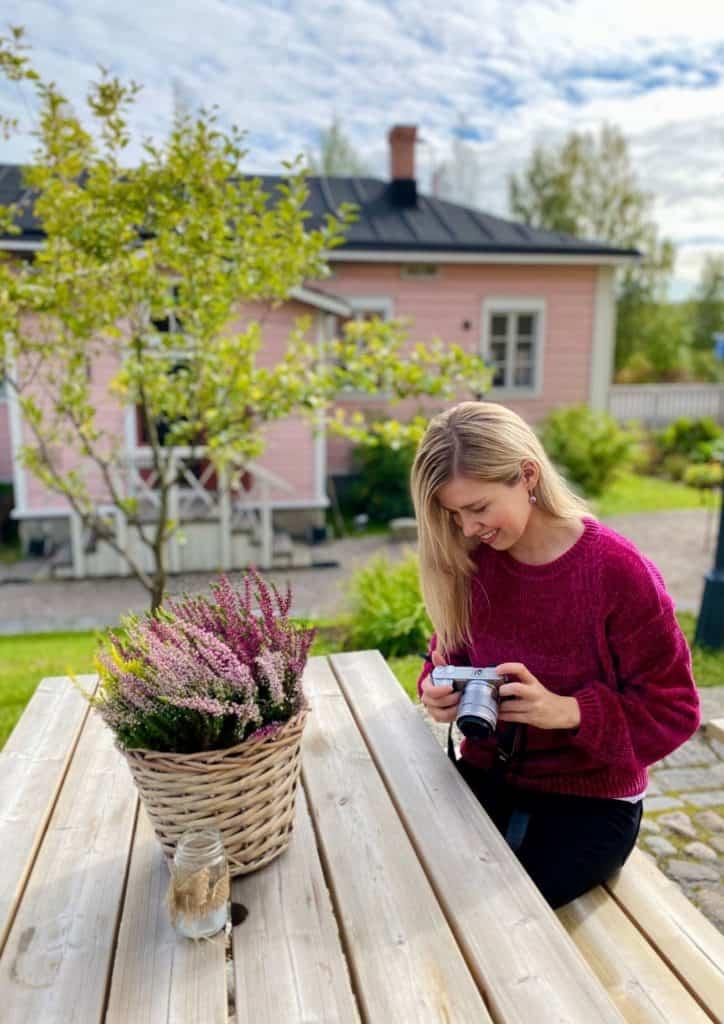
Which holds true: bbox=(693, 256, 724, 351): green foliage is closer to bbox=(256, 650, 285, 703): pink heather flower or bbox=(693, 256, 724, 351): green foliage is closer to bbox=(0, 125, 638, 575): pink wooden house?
bbox=(0, 125, 638, 575): pink wooden house

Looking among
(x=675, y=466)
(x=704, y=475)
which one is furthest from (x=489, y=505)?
(x=675, y=466)

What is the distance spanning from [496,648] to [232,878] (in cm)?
91

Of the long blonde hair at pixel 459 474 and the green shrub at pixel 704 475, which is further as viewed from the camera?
the green shrub at pixel 704 475

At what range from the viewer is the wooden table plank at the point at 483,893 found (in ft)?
3.86

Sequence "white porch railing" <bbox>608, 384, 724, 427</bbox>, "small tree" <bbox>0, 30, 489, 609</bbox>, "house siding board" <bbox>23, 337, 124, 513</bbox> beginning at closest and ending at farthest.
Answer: "small tree" <bbox>0, 30, 489, 609</bbox>
"house siding board" <bbox>23, 337, 124, 513</bbox>
"white porch railing" <bbox>608, 384, 724, 427</bbox>

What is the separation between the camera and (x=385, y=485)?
11930mm

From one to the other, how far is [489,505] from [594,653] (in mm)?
466

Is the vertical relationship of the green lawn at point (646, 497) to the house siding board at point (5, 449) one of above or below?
below

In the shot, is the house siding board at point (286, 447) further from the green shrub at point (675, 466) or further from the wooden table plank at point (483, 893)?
the wooden table plank at point (483, 893)

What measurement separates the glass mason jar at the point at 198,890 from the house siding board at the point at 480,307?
11290 millimetres

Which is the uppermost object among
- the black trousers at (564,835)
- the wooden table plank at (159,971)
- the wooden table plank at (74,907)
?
the wooden table plank at (159,971)

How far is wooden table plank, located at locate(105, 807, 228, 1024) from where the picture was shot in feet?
3.84

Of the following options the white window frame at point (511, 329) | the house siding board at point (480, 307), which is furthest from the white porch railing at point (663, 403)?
the white window frame at point (511, 329)

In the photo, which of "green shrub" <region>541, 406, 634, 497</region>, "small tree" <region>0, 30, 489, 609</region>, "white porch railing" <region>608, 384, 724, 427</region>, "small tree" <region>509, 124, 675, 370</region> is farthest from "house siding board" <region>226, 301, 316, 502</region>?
"small tree" <region>509, 124, 675, 370</region>
